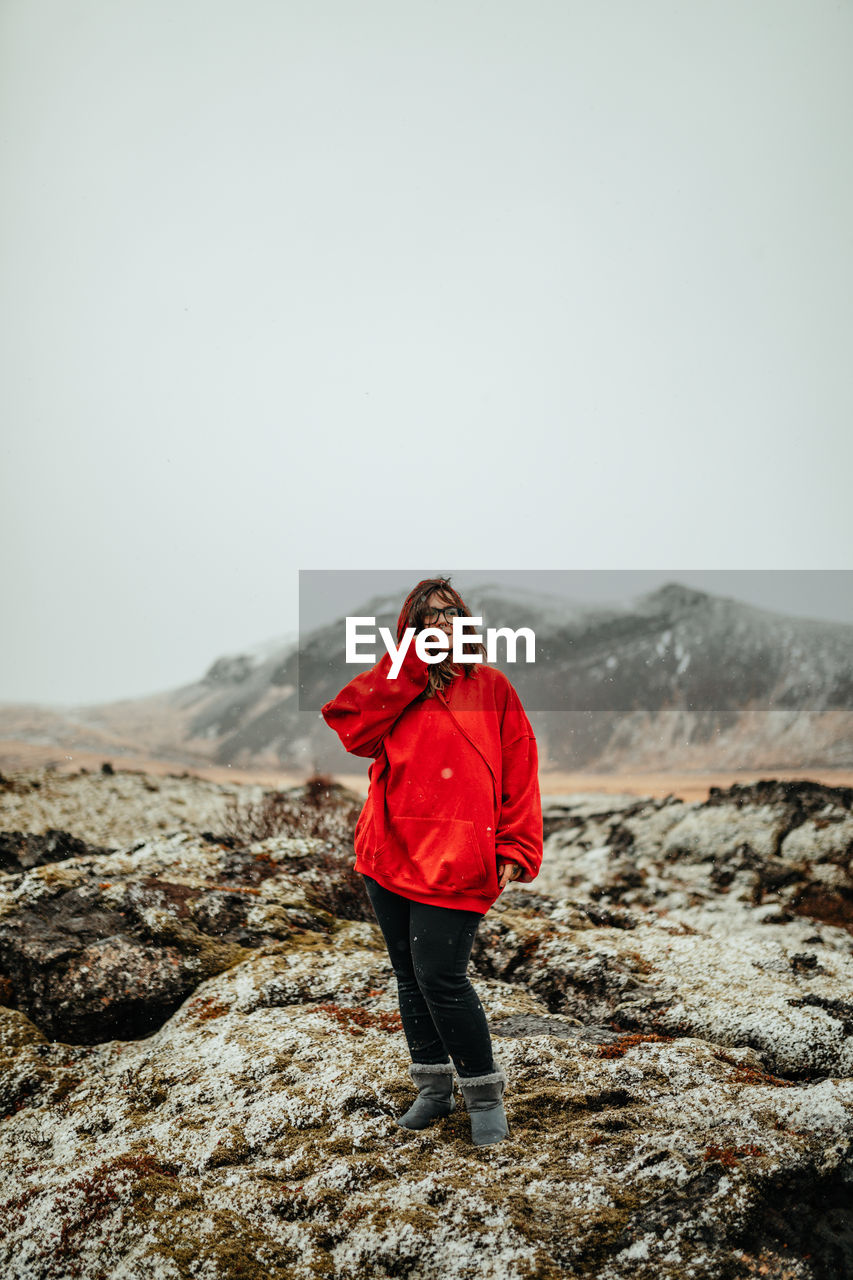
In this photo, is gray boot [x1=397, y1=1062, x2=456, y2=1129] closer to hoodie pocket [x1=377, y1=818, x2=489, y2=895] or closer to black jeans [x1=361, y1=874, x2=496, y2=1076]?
black jeans [x1=361, y1=874, x2=496, y2=1076]

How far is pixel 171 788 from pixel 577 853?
7.93 metres

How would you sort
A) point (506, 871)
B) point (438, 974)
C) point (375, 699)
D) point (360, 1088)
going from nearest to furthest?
1. point (438, 974)
2. point (506, 871)
3. point (375, 699)
4. point (360, 1088)

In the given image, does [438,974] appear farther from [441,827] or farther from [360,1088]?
[360,1088]

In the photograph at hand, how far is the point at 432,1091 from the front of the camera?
132 inches

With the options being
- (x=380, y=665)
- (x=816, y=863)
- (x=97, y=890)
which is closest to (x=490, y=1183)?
(x=380, y=665)

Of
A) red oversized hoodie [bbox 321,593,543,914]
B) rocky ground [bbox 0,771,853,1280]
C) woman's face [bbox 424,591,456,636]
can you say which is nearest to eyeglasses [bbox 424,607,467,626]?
woman's face [bbox 424,591,456,636]

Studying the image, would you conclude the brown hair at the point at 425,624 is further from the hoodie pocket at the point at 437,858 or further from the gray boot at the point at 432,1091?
the gray boot at the point at 432,1091

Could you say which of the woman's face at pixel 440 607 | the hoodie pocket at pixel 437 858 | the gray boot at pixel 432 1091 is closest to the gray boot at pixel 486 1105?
the gray boot at pixel 432 1091

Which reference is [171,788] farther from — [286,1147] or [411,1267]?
[411,1267]

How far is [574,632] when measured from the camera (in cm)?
3300

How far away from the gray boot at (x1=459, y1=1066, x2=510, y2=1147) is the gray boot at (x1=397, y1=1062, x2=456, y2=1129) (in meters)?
0.15

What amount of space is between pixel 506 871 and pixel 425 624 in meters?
1.05

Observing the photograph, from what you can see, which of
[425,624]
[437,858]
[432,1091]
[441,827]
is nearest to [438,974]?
[437,858]

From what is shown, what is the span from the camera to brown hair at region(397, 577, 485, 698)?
3354mm
